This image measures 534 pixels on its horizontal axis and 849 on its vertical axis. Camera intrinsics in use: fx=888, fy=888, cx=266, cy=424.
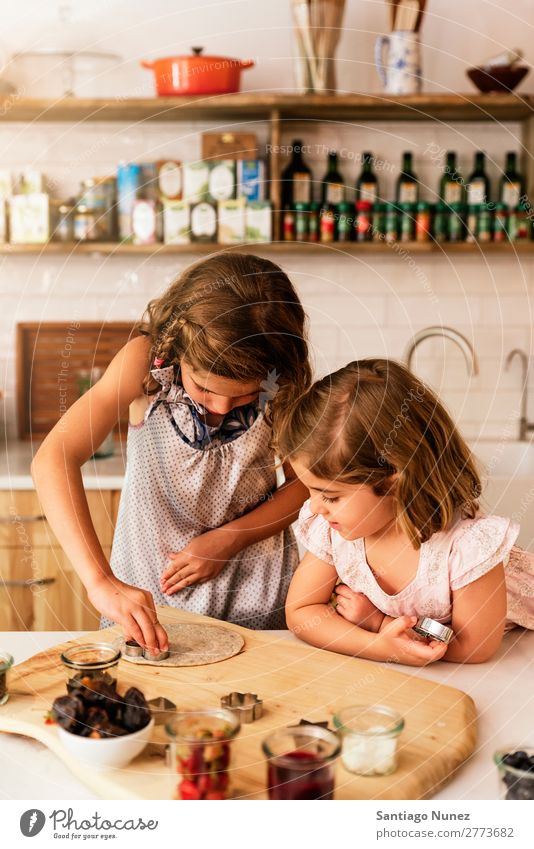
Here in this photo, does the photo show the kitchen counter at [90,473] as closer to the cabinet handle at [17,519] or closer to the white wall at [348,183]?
the cabinet handle at [17,519]

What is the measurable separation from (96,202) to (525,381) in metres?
1.03

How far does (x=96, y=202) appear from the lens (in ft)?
6.48

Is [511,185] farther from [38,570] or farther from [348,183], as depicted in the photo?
[38,570]

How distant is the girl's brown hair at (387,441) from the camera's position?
0.95 meters

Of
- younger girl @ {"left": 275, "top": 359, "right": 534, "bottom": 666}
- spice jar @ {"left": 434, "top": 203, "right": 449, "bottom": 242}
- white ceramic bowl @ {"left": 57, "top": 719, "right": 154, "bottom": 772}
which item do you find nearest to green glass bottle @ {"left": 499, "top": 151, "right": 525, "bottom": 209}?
spice jar @ {"left": 434, "top": 203, "right": 449, "bottom": 242}

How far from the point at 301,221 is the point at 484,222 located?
408mm

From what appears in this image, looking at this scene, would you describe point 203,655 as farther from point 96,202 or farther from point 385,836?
point 96,202

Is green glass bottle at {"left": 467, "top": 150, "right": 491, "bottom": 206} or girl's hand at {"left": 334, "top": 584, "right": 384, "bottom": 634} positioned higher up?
green glass bottle at {"left": 467, "top": 150, "right": 491, "bottom": 206}

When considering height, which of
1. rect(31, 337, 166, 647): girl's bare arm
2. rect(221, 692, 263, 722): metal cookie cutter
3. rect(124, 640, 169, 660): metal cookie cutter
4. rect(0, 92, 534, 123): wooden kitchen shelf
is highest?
rect(0, 92, 534, 123): wooden kitchen shelf

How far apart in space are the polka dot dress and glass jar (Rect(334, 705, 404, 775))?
456mm

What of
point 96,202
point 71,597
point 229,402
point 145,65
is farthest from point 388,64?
point 71,597

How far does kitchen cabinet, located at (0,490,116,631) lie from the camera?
5.60ft

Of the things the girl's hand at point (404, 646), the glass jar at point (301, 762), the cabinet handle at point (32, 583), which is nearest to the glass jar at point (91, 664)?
the glass jar at point (301, 762)

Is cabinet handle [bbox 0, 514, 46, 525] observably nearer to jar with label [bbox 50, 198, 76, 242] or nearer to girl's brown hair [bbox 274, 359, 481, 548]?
jar with label [bbox 50, 198, 76, 242]
